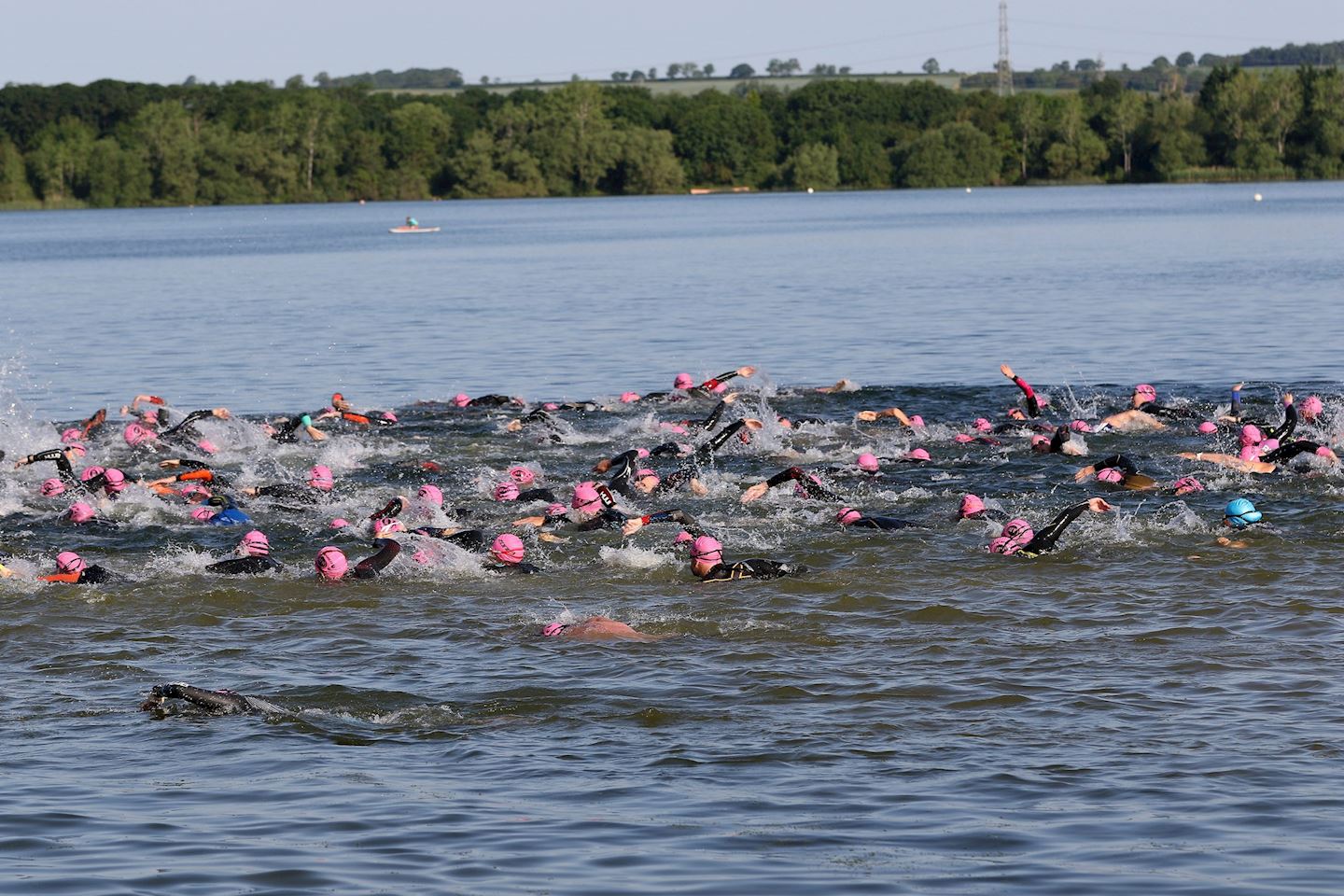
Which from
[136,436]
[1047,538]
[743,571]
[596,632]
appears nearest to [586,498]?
[743,571]

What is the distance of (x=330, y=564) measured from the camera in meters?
17.6

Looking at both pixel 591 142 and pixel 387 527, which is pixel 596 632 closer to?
pixel 387 527

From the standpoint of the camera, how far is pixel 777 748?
11883 mm

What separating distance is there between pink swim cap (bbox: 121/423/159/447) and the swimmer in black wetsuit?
14.3 m

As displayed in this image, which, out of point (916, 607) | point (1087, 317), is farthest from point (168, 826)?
point (1087, 317)

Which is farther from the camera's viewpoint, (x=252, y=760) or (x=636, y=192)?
(x=636, y=192)

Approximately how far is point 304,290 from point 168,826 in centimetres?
5618

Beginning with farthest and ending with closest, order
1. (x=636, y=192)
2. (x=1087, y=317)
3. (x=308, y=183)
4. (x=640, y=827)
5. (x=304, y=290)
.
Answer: (x=636, y=192) < (x=308, y=183) < (x=304, y=290) < (x=1087, y=317) < (x=640, y=827)

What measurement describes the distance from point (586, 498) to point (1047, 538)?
5.43m

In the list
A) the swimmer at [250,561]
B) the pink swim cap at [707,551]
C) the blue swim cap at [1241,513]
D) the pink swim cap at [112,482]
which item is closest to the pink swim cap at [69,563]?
the swimmer at [250,561]

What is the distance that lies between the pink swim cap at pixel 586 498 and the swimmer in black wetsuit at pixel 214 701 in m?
7.25

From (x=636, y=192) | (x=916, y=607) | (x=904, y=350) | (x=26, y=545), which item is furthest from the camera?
(x=636, y=192)

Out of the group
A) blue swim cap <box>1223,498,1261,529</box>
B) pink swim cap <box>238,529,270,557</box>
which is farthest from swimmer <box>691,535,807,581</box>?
blue swim cap <box>1223,498,1261,529</box>

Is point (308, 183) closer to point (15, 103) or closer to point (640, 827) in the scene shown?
point (15, 103)
